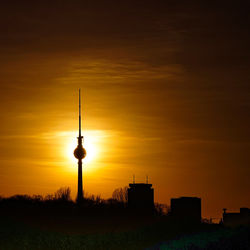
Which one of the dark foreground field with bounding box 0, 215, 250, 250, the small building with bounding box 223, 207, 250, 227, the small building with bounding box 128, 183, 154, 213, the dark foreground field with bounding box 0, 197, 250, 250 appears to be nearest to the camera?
the dark foreground field with bounding box 0, 215, 250, 250

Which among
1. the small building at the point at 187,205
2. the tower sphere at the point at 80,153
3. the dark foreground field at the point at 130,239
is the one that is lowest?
the dark foreground field at the point at 130,239

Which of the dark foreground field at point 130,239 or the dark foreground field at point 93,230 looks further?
the dark foreground field at point 93,230

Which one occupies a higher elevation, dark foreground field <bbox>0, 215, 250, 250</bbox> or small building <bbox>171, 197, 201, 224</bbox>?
small building <bbox>171, 197, 201, 224</bbox>

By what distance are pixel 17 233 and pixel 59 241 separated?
256 inches

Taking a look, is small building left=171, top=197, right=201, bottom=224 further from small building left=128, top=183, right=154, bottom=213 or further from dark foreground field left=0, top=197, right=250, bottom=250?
dark foreground field left=0, top=197, right=250, bottom=250

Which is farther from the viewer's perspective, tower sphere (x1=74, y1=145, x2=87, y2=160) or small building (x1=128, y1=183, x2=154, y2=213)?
small building (x1=128, y1=183, x2=154, y2=213)

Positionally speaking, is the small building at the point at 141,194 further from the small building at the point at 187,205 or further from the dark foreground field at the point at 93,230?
the dark foreground field at the point at 93,230

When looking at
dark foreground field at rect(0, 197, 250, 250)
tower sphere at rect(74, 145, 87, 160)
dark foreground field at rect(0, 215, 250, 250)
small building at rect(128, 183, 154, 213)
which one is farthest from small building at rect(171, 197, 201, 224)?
dark foreground field at rect(0, 215, 250, 250)

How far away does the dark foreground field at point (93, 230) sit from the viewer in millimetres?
38438

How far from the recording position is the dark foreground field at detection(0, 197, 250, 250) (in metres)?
38.4

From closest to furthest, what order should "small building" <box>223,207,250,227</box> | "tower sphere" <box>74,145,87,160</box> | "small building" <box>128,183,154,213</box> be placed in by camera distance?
"small building" <box>223,207,250,227</box> → "tower sphere" <box>74,145,87,160</box> → "small building" <box>128,183,154,213</box>

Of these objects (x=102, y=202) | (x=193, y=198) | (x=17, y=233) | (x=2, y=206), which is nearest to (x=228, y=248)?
(x=17, y=233)

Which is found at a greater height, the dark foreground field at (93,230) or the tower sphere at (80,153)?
the tower sphere at (80,153)

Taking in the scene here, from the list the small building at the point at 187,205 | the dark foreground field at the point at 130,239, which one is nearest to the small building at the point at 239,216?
the small building at the point at 187,205
